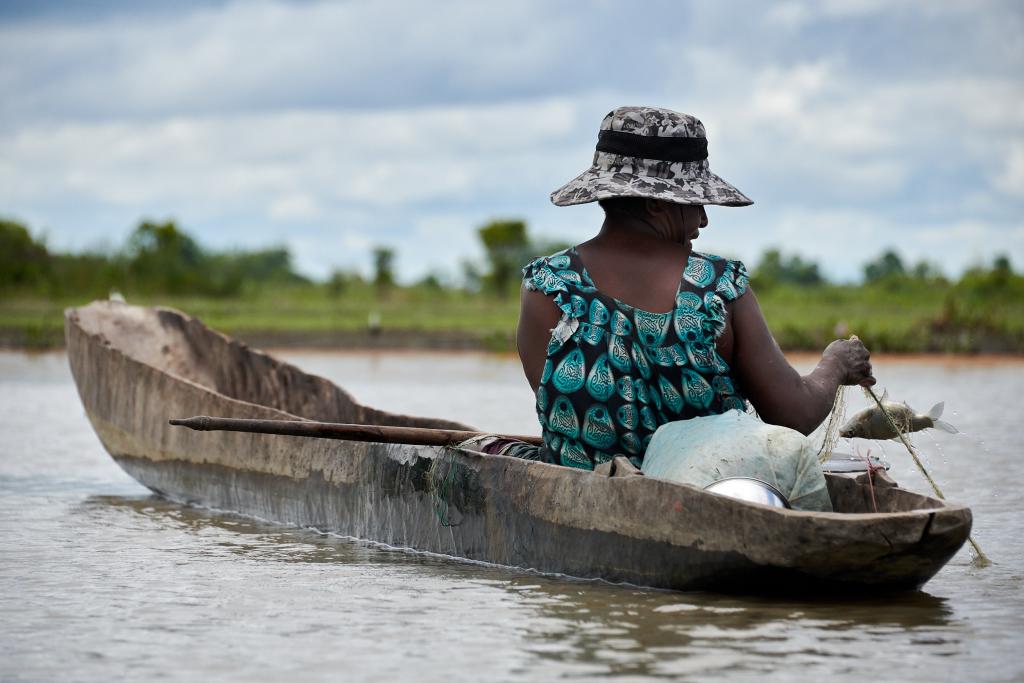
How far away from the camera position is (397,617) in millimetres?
4152

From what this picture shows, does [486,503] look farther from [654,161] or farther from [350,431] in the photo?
[654,161]

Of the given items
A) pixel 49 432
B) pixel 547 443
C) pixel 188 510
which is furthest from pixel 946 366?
pixel 547 443

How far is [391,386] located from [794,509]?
38.2 ft

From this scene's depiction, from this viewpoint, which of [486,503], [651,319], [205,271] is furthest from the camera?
[205,271]

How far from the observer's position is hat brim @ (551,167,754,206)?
436 centimetres

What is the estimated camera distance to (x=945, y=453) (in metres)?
8.65

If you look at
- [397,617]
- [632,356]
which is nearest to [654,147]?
[632,356]

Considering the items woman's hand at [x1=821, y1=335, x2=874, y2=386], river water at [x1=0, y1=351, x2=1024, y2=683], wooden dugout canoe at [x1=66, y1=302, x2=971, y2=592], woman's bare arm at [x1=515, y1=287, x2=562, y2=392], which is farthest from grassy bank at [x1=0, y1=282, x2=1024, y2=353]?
woman's bare arm at [x1=515, y1=287, x2=562, y2=392]

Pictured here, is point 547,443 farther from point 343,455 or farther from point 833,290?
point 833,290

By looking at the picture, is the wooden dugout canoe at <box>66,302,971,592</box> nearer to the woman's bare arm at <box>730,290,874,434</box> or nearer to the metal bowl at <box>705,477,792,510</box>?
the metal bowl at <box>705,477,792,510</box>

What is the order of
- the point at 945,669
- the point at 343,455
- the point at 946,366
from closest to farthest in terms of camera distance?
the point at 945,669 → the point at 343,455 → the point at 946,366

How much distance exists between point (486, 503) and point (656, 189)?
1265 millimetres

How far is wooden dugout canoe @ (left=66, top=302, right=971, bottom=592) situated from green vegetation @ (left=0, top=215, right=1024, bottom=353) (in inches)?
545

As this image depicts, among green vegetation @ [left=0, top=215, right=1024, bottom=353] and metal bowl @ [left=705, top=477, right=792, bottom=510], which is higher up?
green vegetation @ [left=0, top=215, right=1024, bottom=353]
